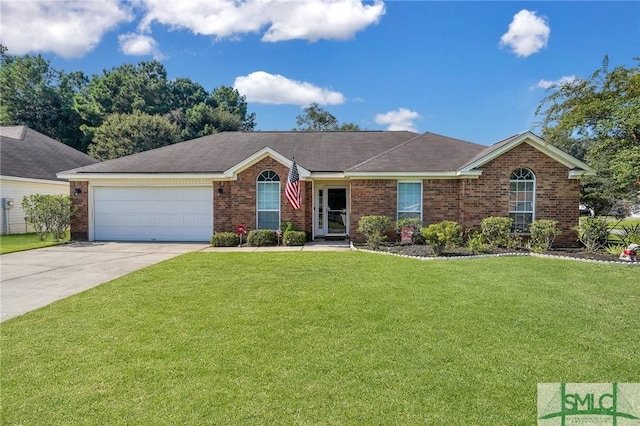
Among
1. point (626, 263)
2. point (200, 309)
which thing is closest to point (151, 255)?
point (200, 309)

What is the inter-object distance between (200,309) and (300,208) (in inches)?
356

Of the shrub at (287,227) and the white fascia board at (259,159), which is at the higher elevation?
the white fascia board at (259,159)

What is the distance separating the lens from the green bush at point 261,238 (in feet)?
46.8

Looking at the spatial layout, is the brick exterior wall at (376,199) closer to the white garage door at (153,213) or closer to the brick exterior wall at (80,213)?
the white garage door at (153,213)

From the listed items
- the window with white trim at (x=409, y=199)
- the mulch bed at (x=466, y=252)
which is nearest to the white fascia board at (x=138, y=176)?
the window with white trim at (x=409, y=199)

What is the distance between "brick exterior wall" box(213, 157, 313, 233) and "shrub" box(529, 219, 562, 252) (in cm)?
835

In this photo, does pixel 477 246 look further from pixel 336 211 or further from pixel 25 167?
pixel 25 167

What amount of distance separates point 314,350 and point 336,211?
12384 millimetres

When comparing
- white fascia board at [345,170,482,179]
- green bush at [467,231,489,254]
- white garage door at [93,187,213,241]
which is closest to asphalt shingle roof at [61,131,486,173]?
white fascia board at [345,170,482,179]

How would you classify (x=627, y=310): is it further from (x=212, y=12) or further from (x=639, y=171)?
(x=212, y=12)

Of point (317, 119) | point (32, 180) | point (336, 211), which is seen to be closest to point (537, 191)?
point (336, 211)

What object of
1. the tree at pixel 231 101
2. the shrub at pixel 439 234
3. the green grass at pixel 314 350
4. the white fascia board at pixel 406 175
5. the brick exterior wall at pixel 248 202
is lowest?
the green grass at pixel 314 350

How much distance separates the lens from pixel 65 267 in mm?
9750

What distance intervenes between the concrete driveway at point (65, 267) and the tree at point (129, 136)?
1987cm
